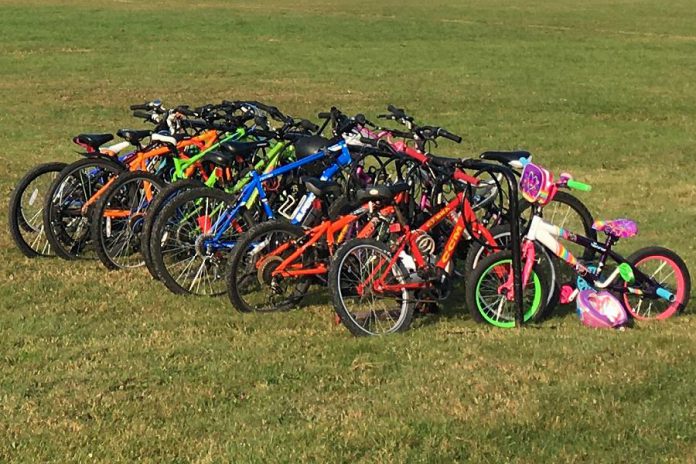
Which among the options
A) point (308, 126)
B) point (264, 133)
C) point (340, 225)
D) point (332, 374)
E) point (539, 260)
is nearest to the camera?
point (332, 374)

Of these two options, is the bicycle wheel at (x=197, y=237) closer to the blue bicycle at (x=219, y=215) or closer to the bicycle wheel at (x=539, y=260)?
the blue bicycle at (x=219, y=215)

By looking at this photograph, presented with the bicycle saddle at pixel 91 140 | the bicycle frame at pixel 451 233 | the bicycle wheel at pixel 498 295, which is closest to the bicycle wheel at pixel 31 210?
the bicycle saddle at pixel 91 140

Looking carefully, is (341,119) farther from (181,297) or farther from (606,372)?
(606,372)

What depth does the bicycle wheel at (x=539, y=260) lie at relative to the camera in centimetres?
615

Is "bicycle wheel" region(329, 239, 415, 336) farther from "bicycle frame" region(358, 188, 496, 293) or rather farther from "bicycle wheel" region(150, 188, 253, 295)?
"bicycle wheel" region(150, 188, 253, 295)

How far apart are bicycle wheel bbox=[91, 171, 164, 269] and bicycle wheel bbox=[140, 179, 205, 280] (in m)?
0.35

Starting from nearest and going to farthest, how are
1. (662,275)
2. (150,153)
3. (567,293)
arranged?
1. (567,293)
2. (662,275)
3. (150,153)

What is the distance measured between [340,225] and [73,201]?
2.70 m

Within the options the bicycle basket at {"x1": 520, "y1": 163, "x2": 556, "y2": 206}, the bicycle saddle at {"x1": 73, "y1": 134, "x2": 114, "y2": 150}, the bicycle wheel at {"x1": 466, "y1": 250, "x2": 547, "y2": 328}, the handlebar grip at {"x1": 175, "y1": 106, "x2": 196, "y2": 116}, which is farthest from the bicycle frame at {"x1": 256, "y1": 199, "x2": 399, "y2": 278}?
the bicycle saddle at {"x1": 73, "y1": 134, "x2": 114, "y2": 150}

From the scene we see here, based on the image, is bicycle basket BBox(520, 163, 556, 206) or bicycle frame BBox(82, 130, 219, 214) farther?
bicycle frame BBox(82, 130, 219, 214)

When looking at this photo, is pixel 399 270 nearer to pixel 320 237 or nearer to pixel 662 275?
pixel 320 237

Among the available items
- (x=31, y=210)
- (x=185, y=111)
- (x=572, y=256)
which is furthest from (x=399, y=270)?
(x=31, y=210)

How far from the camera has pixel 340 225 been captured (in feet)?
19.9

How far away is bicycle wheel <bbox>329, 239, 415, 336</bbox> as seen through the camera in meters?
5.70
